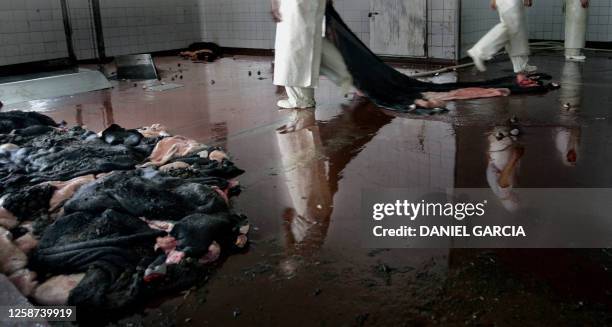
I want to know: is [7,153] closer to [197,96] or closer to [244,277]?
[244,277]

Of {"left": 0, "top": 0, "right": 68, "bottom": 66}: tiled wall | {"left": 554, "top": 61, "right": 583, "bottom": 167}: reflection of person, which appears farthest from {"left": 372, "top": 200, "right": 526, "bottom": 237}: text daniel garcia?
{"left": 0, "top": 0, "right": 68, "bottom": 66}: tiled wall

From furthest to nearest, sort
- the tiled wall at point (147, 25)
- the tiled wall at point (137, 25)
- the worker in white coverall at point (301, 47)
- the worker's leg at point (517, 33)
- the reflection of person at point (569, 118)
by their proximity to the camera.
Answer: the tiled wall at point (147, 25) < the tiled wall at point (137, 25) < the worker's leg at point (517, 33) < the worker in white coverall at point (301, 47) < the reflection of person at point (569, 118)

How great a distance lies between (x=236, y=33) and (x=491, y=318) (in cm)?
965

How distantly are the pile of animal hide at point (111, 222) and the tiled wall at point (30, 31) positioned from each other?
5186 millimetres

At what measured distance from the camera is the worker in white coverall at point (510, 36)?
19.3 ft

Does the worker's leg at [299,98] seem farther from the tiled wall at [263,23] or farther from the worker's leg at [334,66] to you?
the tiled wall at [263,23]

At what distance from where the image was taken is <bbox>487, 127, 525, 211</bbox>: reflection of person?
2.78 metres

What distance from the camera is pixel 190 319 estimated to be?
1.87 m

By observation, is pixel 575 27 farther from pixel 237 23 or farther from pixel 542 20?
pixel 237 23

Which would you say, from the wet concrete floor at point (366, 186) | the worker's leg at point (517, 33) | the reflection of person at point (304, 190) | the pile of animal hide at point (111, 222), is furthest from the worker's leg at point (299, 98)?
the worker's leg at point (517, 33)

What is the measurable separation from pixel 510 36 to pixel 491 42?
233mm

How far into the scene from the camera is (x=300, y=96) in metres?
5.17

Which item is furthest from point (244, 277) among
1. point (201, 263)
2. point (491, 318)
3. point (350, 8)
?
point (350, 8)

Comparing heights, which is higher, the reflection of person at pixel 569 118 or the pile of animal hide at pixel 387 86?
the pile of animal hide at pixel 387 86
